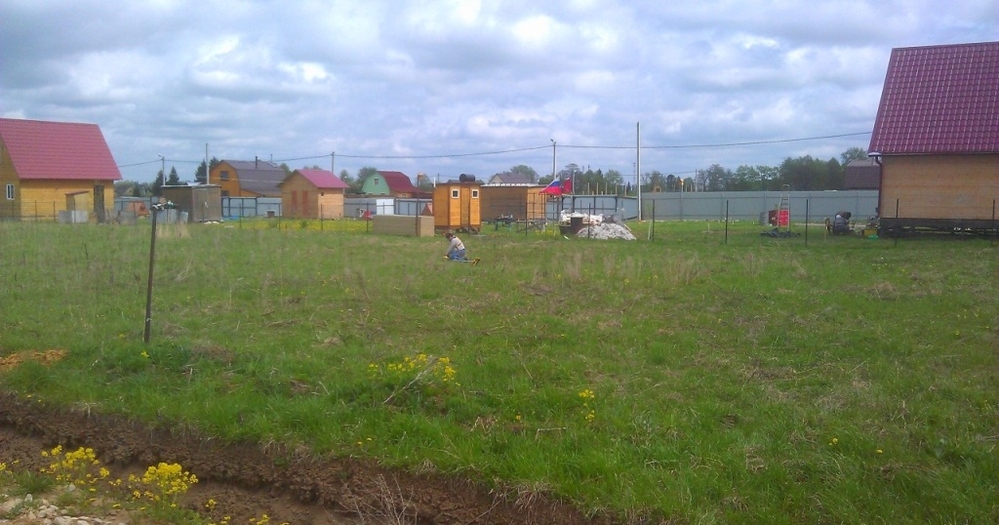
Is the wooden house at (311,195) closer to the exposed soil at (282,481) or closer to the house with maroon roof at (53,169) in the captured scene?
the house with maroon roof at (53,169)

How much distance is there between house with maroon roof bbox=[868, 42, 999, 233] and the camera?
30.6 meters

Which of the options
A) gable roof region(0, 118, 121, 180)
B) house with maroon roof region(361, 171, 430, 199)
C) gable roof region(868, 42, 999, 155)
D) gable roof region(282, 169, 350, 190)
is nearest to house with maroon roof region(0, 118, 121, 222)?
gable roof region(0, 118, 121, 180)

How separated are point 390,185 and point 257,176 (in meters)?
15.5

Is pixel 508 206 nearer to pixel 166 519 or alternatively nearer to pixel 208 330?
pixel 208 330

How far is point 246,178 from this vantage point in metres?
81.3

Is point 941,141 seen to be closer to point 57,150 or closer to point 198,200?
point 198,200

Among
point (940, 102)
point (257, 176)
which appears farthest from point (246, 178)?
point (940, 102)

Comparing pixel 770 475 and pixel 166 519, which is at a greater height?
pixel 770 475

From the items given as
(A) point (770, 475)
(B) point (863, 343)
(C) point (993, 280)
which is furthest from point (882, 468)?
(C) point (993, 280)

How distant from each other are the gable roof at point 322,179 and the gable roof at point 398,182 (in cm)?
2872

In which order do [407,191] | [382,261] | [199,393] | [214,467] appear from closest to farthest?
[214,467]
[199,393]
[382,261]
[407,191]

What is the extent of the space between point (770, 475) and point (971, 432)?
1926 millimetres

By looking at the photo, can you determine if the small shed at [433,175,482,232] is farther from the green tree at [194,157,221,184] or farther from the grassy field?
the green tree at [194,157,221,184]

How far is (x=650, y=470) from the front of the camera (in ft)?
21.3
